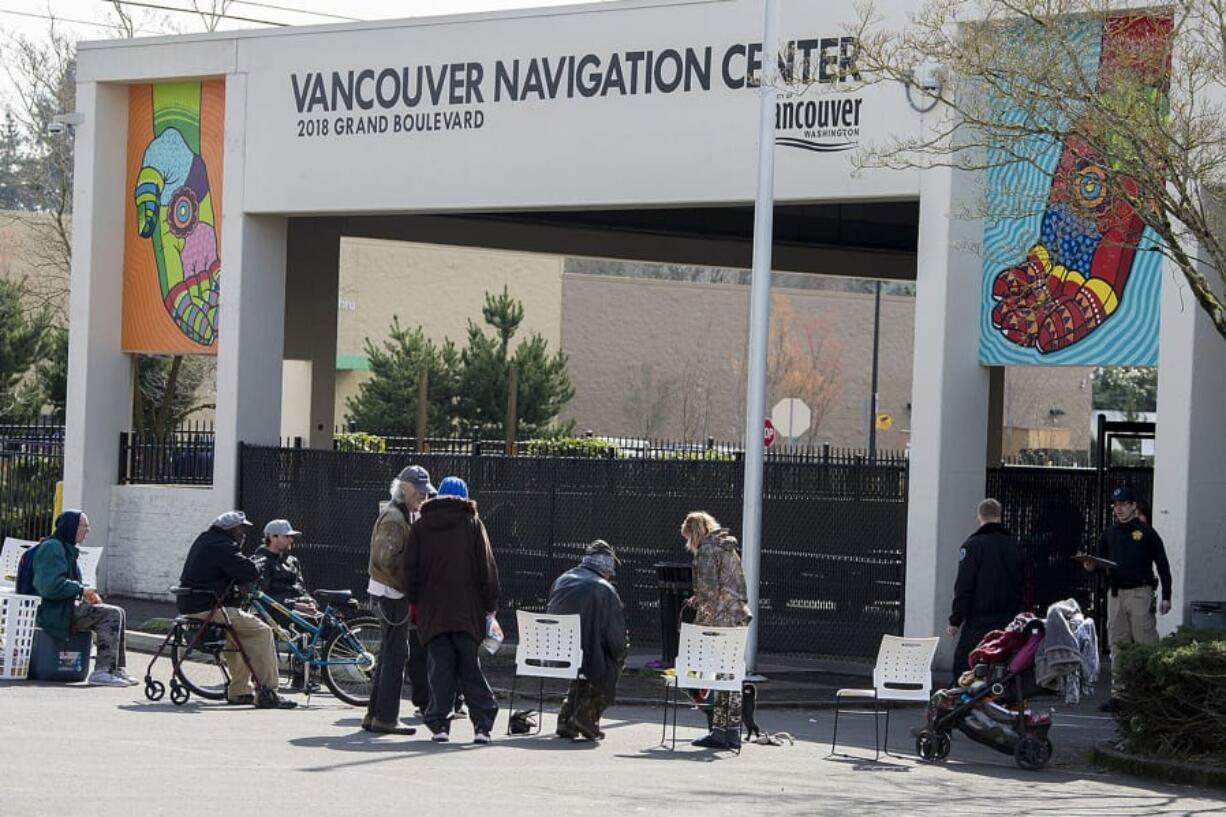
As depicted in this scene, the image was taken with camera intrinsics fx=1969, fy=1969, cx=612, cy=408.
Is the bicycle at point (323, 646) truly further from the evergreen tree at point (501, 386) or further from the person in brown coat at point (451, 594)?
the evergreen tree at point (501, 386)

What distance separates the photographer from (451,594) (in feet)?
43.2

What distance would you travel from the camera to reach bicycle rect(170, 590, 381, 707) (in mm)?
15234

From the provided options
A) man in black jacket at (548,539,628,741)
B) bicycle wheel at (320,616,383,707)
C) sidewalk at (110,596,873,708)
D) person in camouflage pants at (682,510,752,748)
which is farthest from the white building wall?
person in camouflage pants at (682,510,752,748)

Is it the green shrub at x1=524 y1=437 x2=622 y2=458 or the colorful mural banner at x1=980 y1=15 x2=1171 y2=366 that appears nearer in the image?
the colorful mural banner at x1=980 y1=15 x2=1171 y2=366

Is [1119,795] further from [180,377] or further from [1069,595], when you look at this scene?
[180,377]

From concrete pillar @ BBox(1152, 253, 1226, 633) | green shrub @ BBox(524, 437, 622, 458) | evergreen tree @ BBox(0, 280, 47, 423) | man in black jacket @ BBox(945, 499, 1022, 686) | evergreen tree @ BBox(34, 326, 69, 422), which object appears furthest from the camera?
evergreen tree @ BBox(34, 326, 69, 422)

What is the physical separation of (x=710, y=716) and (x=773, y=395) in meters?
53.4

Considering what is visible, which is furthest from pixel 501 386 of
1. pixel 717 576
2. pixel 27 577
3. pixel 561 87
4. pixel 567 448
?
pixel 717 576

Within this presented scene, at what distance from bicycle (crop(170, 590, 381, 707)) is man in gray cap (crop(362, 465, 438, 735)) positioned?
5.05 ft

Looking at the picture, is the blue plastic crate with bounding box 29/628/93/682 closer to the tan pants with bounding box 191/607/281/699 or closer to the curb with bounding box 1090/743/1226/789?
the tan pants with bounding box 191/607/281/699

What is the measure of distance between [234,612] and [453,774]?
13.2 ft

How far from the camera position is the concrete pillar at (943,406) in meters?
18.7

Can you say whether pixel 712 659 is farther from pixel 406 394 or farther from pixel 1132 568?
pixel 406 394

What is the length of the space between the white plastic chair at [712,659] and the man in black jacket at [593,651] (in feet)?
1.55
